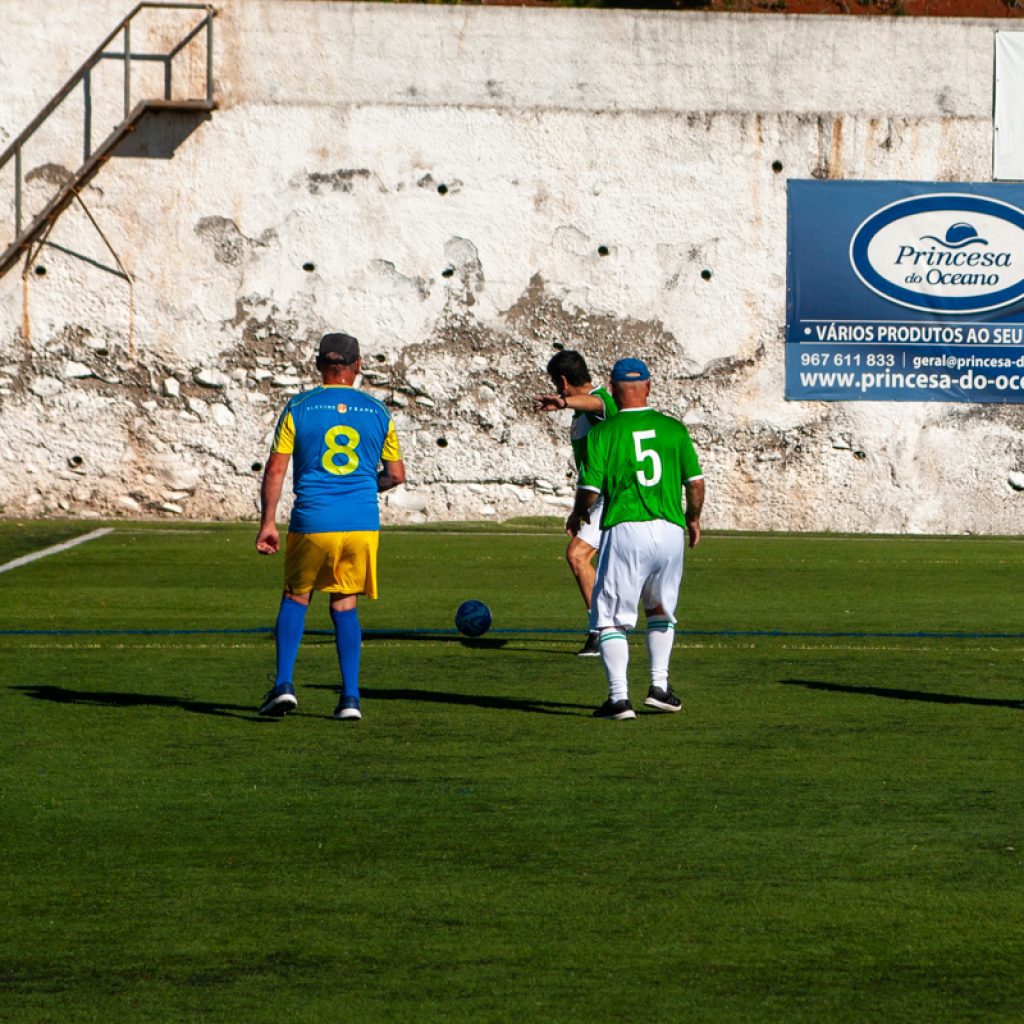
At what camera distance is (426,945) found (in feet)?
17.0

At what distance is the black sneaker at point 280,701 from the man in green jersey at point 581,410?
8.78 feet

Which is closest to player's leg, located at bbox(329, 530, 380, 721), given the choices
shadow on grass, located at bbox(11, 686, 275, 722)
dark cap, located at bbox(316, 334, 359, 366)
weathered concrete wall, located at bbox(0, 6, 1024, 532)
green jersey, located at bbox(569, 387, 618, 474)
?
shadow on grass, located at bbox(11, 686, 275, 722)

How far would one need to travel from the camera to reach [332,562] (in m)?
9.12

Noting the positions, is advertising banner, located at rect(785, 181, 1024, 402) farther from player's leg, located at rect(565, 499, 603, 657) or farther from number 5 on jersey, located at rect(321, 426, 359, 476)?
number 5 on jersey, located at rect(321, 426, 359, 476)

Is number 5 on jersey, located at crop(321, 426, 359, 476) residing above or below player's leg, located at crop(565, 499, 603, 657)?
above

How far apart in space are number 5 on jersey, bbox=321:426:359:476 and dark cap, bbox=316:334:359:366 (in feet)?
1.14

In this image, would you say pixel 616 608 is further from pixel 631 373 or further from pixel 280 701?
pixel 280 701

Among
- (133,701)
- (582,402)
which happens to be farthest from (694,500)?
(133,701)

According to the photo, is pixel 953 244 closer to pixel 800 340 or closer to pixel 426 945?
pixel 800 340

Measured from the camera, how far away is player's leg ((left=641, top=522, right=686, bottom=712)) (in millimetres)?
9211

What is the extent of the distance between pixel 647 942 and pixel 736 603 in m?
9.83

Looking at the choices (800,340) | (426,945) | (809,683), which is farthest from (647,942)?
(800,340)

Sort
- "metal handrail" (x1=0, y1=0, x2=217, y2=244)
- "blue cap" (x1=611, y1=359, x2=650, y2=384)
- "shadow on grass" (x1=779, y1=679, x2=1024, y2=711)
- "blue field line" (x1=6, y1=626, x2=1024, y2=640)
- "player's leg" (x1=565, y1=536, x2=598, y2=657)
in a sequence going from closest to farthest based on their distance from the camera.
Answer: "blue cap" (x1=611, y1=359, x2=650, y2=384)
"shadow on grass" (x1=779, y1=679, x2=1024, y2=711)
"player's leg" (x1=565, y1=536, x2=598, y2=657)
"blue field line" (x1=6, y1=626, x2=1024, y2=640)
"metal handrail" (x1=0, y1=0, x2=217, y2=244)

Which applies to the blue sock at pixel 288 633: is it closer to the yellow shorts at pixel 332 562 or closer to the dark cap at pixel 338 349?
the yellow shorts at pixel 332 562
